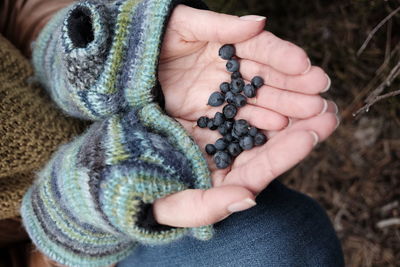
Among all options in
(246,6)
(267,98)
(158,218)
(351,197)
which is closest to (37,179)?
(158,218)

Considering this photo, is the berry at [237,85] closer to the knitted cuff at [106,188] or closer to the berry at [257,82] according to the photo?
the berry at [257,82]

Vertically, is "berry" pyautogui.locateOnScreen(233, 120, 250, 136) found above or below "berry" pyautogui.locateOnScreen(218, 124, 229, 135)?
above

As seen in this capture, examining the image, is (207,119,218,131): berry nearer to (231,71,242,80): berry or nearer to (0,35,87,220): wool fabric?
(231,71,242,80): berry

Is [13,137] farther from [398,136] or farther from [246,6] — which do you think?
[398,136]

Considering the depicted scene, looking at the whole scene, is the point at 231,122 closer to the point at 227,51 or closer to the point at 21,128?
the point at 227,51

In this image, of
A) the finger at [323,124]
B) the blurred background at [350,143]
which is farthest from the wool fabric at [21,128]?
the blurred background at [350,143]

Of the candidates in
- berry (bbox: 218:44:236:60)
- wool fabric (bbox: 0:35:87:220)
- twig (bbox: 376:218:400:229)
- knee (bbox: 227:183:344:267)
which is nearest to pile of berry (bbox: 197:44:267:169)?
berry (bbox: 218:44:236:60)

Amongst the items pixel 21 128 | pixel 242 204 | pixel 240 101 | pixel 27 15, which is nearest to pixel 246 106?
pixel 240 101
